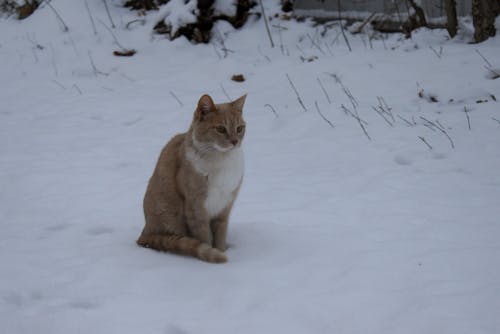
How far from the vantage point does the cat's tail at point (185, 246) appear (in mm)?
3236

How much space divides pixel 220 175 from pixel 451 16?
17.2ft

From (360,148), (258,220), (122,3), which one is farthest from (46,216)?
(122,3)

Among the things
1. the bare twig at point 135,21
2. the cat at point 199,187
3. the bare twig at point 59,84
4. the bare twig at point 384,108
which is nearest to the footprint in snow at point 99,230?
the cat at point 199,187

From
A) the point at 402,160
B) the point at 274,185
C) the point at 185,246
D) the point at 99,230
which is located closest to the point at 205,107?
the point at 185,246

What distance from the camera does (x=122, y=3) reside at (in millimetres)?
10430

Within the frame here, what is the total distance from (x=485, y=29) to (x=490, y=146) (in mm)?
2723

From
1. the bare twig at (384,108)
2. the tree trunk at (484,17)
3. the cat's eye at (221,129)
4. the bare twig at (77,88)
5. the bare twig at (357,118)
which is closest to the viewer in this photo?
the cat's eye at (221,129)

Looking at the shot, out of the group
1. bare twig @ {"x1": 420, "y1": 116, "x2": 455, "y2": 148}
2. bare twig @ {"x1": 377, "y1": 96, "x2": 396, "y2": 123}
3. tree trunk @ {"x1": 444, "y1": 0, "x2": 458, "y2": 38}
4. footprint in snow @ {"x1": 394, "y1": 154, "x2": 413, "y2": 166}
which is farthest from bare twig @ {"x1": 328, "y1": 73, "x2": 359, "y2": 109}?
tree trunk @ {"x1": 444, "y1": 0, "x2": 458, "y2": 38}

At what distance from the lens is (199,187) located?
3279 mm

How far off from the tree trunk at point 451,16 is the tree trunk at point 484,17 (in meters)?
0.35

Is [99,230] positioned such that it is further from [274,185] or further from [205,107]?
[274,185]

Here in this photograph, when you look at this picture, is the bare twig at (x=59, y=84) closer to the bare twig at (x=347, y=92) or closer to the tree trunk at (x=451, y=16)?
the bare twig at (x=347, y=92)

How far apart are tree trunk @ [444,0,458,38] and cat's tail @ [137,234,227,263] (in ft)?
17.6

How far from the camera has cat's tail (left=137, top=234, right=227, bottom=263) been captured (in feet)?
10.6
